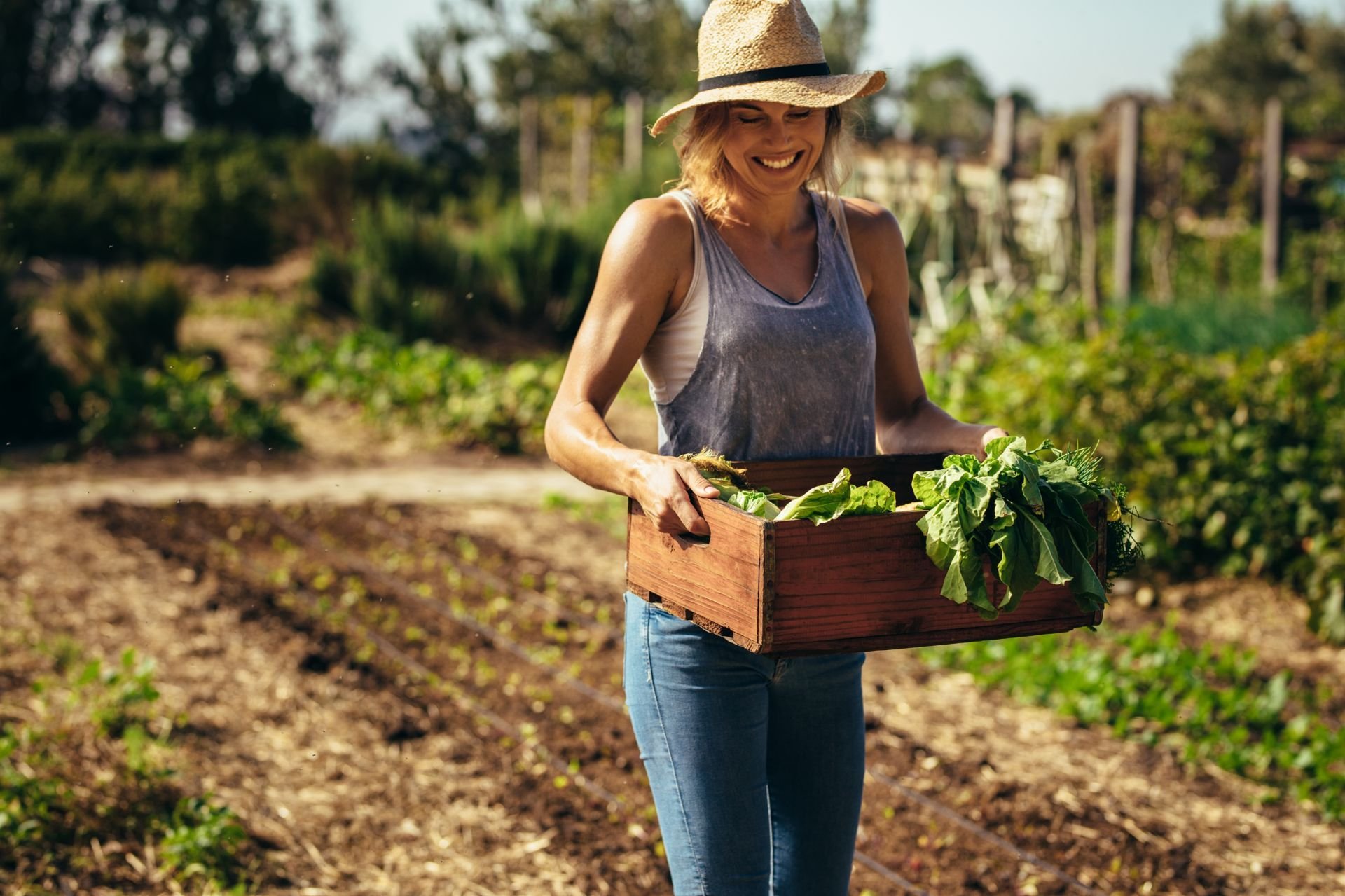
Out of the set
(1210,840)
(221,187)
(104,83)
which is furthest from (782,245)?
(104,83)

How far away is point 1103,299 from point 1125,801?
23.3 feet

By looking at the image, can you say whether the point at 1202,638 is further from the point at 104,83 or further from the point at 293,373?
the point at 104,83

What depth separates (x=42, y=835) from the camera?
359cm

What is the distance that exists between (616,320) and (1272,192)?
8473 mm

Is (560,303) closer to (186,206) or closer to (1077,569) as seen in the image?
(186,206)

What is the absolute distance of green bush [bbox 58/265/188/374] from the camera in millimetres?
9969

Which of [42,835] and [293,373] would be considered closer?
[42,835]

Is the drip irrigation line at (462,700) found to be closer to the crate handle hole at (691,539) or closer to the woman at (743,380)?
the woman at (743,380)

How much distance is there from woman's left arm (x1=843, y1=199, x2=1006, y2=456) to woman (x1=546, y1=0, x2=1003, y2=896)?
0.14ft

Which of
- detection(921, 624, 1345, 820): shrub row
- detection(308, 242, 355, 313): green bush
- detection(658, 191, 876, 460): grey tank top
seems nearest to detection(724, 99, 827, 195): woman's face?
detection(658, 191, 876, 460): grey tank top

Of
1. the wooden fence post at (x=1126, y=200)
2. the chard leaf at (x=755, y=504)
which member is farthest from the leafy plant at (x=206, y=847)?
the wooden fence post at (x=1126, y=200)

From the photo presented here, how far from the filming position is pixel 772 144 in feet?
7.32

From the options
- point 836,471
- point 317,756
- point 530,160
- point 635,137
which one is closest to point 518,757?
point 317,756

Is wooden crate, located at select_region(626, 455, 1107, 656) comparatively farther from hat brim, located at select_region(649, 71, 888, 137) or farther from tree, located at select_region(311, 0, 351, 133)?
tree, located at select_region(311, 0, 351, 133)
